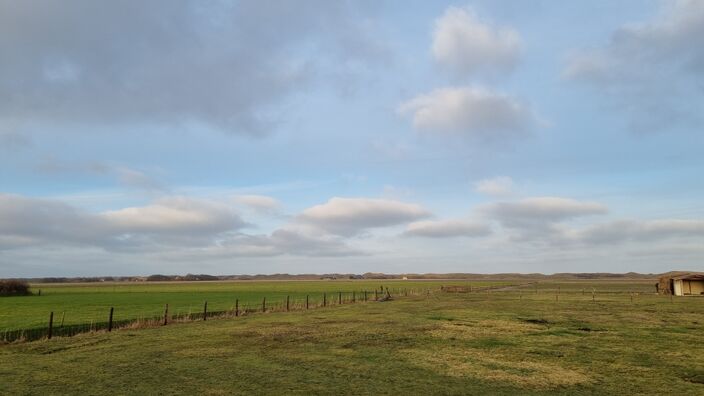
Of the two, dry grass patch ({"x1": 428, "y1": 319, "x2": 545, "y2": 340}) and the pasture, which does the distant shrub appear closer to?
the pasture

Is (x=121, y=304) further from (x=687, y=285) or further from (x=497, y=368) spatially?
(x=687, y=285)

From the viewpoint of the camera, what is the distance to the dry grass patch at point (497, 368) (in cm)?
1287

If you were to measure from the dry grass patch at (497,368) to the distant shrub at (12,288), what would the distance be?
92.4 m

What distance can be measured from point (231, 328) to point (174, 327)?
366 cm

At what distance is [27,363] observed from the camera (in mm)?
16125

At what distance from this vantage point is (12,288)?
276 feet

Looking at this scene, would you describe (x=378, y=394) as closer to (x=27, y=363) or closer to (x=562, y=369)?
(x=562, y=369)

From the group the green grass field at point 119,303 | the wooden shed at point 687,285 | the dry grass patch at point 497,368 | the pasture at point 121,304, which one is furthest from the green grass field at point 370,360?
the wooden shed at point 687,285

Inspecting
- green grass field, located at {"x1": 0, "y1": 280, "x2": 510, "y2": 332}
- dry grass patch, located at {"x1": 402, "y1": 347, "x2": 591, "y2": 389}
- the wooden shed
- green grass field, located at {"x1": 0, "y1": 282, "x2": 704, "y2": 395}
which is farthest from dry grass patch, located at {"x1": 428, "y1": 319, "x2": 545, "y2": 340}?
the wooden shed

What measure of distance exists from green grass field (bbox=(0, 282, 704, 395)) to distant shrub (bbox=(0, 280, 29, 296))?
77.5 meters

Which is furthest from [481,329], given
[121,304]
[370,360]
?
[121,304]

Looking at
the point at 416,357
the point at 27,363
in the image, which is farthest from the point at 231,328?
the point at 416,357

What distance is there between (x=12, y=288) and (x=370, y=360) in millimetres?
93662

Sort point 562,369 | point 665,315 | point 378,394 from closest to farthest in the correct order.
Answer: point 378,394 → point 562,369 → point 665,315
